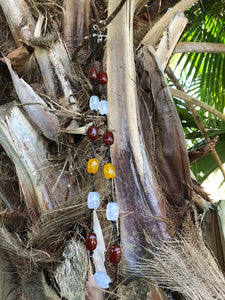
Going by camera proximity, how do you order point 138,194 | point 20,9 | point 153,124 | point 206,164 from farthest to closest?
point 206,164
point 20,9
point 153,124
point 138,194

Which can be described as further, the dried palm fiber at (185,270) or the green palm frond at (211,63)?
the green palm frond at (211,63)

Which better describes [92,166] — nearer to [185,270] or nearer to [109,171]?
[109,171]

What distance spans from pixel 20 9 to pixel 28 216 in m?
0.64

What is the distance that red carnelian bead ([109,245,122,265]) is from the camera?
734 mm

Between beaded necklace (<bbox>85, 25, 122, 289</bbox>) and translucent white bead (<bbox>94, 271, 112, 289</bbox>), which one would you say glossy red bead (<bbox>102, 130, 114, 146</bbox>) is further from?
translucent white bead (<bbox>94, 271, 112, 289</bbox>)

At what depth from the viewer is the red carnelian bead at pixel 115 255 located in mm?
734

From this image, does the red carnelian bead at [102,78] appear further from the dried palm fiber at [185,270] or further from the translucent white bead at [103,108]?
the dried palm fiber at [185,270]

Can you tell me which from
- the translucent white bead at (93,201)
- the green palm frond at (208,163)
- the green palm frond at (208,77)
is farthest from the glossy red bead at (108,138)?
the green palm frond at (208,163)

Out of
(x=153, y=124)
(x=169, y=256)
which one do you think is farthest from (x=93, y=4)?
(x=169, y=256)

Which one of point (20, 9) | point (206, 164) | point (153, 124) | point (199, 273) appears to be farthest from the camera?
point (206, 164)

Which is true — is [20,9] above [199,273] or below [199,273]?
above

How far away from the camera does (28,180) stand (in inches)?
33.0

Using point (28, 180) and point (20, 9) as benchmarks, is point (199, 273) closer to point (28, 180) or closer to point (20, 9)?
point (28, 180)

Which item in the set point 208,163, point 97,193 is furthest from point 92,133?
point 208,163
